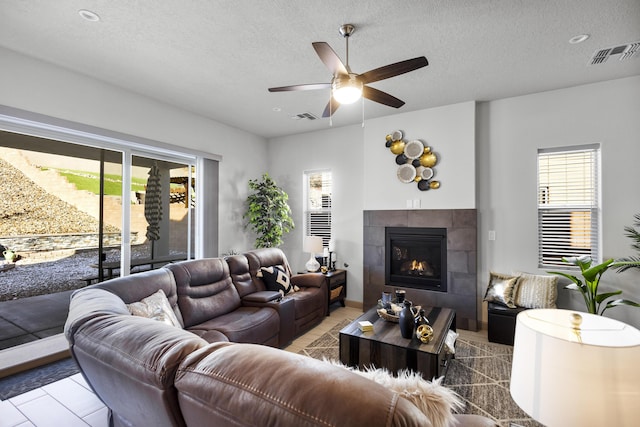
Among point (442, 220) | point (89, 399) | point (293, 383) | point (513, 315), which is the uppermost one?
point (442, 220)

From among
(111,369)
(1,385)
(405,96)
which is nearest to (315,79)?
(405,96)

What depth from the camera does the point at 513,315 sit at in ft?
11.0

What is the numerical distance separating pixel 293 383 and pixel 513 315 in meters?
3.53

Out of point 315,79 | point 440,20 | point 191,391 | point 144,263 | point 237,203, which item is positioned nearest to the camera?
point 191,391

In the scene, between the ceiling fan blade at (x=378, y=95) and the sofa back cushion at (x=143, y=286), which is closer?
the sofa back cushion at (x=143, y=286)

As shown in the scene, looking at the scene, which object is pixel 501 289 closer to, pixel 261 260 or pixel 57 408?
pixel 261 260

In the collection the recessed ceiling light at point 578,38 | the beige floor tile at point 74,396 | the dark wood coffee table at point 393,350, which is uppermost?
the recessed ceiling light at point 578,38

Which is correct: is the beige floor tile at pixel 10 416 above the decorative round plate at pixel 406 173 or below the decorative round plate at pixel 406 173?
below

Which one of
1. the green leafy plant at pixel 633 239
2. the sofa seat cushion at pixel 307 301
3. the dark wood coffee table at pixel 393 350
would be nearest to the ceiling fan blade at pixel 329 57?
the dark wood coffee table at pixel 393 350

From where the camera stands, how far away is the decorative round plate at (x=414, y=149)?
422 centimetres

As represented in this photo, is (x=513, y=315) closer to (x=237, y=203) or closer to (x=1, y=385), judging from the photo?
(x=237, y=203)

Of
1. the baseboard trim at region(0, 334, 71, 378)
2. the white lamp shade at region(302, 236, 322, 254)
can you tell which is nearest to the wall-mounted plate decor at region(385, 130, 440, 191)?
the white lamp shade at region(302, 236, 322, 254)

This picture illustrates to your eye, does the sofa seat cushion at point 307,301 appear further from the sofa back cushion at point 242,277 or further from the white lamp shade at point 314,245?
the white lamp shade at point 314,245

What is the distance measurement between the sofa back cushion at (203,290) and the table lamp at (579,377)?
269 centimetres
